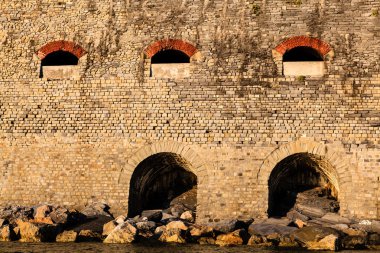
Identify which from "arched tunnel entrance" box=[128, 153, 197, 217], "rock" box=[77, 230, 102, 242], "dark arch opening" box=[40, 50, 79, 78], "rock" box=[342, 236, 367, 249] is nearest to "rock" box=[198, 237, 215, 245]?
"rock" box=[77, 230, 102, 242]

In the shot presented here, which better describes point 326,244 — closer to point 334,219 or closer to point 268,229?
point 268,229

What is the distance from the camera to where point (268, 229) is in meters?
10.3

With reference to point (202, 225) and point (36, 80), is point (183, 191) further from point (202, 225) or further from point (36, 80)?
point (36, 80)

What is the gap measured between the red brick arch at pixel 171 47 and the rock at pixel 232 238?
4.97m

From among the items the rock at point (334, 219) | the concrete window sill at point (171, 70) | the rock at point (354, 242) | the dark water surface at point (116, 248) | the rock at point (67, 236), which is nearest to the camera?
the dark water surface at point (116, 248)

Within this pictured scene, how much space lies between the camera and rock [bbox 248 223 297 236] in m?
10.2

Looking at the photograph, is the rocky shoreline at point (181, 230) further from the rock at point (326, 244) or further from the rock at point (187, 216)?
the rock at point (187, 216)

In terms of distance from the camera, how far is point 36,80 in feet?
41.2

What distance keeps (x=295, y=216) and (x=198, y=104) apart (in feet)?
12.5

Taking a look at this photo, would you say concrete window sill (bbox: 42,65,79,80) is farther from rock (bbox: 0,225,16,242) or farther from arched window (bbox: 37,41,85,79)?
rock (bbox: 0,225,16,242)

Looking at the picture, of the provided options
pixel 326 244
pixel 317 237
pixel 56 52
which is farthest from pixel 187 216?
pixel 56 52

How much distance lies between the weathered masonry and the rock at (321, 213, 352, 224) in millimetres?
261

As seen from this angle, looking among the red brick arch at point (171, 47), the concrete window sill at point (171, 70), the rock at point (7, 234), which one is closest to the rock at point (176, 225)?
the rock at point (7, 234)

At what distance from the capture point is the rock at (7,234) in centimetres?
995
